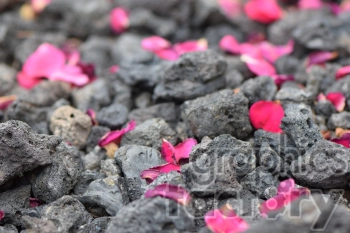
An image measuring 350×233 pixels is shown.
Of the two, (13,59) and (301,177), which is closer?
(301,177)

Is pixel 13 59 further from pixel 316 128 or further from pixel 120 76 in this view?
pixel 316 128

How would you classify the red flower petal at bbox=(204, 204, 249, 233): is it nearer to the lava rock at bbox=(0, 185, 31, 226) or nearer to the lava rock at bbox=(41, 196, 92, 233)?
the lava rock at bbox=(41, 196, 92, 233)

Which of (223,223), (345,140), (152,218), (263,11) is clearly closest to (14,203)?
(152,218)

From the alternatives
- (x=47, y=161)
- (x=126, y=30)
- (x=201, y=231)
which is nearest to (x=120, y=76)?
→ (x=126, y=30)

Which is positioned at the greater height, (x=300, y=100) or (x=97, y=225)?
(x=300, y=100)

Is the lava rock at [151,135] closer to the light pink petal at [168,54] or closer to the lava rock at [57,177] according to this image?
the lava rock at [57,177]

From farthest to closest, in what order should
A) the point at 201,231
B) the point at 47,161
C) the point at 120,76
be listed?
1. the point at 120,76
2. the point at 47,161
3. the point at 201,231
